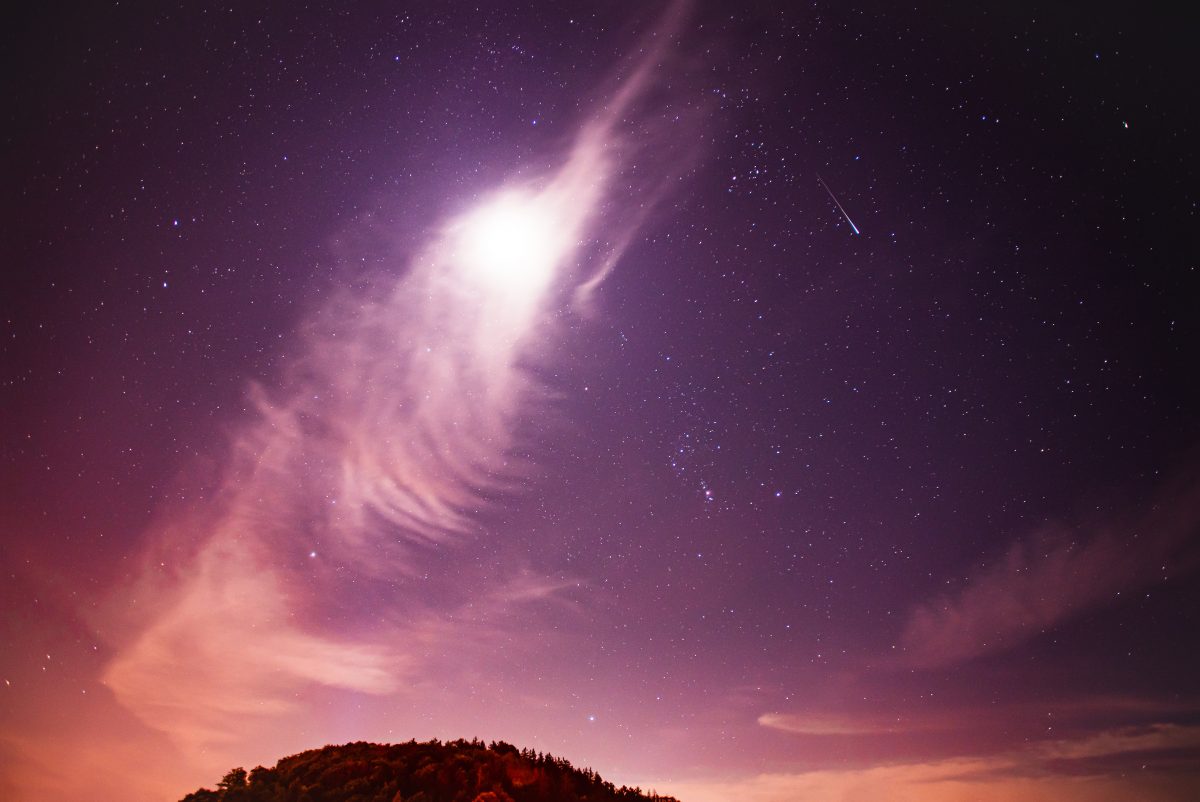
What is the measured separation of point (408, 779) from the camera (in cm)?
1163

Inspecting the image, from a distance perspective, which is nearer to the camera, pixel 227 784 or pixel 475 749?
pixel 227 784

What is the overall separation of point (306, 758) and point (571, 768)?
5.39m

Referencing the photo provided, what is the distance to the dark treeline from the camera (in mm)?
11125

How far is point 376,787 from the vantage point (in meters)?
11.3

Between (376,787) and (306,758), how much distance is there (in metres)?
2.45

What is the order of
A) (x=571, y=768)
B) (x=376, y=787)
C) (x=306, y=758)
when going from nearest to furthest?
(x=376, y=787)
(x=306, y=758)
(x=571, y=768)

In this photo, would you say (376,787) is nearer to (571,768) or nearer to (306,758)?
(306,758)

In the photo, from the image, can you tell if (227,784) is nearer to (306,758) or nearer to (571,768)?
(306,758)

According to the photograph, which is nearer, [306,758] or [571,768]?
[306,758]

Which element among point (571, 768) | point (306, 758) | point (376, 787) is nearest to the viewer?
point (376, 787)

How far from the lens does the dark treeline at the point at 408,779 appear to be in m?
11.1

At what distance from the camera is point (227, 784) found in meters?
11.6

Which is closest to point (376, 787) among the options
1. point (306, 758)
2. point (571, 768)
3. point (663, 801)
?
point (306, 758)

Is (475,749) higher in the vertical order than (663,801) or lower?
higher
